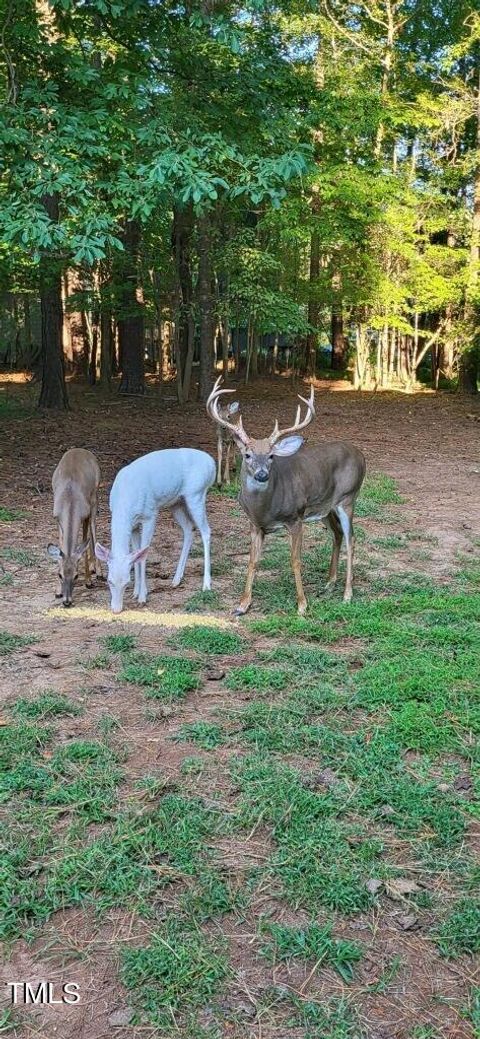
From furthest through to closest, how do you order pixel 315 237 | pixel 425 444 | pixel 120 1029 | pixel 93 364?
1. pixel 93 364
2. pixel 315 237
3. pixel 425 444
4. pixel 120 1029

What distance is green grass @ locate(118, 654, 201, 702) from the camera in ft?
13.7

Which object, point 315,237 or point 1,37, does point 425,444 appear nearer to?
point 315,237

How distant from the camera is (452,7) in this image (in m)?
21.3

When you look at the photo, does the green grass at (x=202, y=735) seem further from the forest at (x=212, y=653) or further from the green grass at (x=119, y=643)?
the green grass at (x=119, y=643)

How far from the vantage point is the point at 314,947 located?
2.48 metres

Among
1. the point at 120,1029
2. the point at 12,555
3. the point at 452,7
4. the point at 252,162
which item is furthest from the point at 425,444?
the point at 452,7

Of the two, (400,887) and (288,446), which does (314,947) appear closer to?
(400,887)

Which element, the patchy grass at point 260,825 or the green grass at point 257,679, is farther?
the green grass at point 257,679

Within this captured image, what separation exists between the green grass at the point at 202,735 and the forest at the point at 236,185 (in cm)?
394

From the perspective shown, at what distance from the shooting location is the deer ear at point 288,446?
5.45 metres

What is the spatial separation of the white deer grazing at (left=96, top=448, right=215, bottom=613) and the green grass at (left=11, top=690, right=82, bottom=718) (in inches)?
57.7

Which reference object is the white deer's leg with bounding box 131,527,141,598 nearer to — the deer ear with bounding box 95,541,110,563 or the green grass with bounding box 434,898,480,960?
the deer ear with bounding box 95,541,110,563

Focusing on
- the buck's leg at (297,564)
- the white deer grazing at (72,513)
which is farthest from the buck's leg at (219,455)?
the buck's leg at (297,564)

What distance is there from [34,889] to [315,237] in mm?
17671
